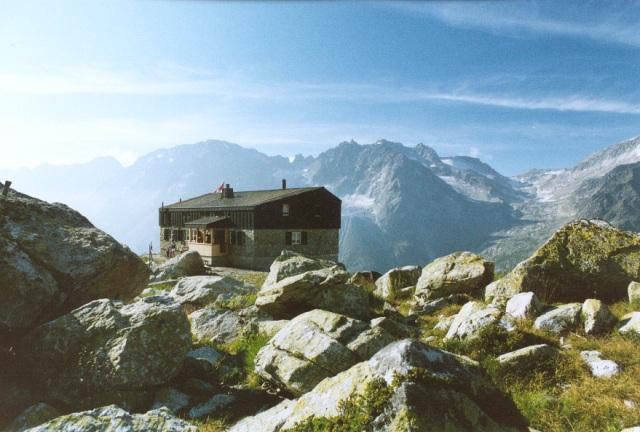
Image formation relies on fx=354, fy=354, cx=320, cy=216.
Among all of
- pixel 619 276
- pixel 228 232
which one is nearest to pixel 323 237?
pixel 228 232

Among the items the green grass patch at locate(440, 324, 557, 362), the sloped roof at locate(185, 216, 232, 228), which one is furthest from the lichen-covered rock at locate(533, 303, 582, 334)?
the sloped roof at locate(185, 216, 232, 228)

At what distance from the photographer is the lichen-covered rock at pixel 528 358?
735cm

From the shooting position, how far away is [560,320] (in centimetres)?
941

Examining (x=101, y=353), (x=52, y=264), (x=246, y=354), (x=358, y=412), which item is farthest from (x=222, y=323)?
(x=358, y=412)

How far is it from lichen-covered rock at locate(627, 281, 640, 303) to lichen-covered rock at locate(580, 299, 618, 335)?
1.83 meters

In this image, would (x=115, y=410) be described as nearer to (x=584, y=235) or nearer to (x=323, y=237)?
(x=584, y=235)

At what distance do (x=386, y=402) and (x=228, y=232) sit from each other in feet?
153

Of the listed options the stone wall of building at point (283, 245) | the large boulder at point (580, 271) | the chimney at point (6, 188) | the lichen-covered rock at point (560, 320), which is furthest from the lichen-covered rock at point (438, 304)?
the stone wall of building at point (283, 245)

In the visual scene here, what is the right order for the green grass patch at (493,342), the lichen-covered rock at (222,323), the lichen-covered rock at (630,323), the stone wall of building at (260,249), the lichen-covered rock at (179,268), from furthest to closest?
the stone wall of building at (260,249) < the lichen-covered rock at (179,268) < the lichen-covered rock at (222,323) < the lichen-covered rock at (630,323) < the green grass patch at (493,342)

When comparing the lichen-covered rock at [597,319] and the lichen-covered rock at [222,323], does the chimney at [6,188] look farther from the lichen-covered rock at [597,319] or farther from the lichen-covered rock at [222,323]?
the lichen-covered rock at [597,319]

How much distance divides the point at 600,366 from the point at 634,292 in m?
4.81

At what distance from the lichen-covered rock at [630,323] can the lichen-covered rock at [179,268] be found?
24.4m

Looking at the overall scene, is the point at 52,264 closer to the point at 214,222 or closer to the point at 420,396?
the point at 420,396

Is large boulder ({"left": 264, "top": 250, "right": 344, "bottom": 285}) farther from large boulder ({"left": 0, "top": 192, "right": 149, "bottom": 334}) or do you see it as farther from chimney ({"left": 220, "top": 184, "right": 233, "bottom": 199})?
chimney ({"left": 220, "top": 184, "right": 233, "bottom": 199})
